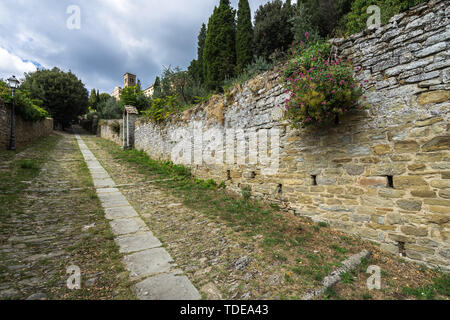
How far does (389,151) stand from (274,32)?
1526 centimetres

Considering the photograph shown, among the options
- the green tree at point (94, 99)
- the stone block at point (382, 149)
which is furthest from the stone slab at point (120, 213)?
the green tree at point (94, 99)

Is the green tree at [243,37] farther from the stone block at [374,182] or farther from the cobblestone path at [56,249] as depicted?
the cobblestone path at [56,249]

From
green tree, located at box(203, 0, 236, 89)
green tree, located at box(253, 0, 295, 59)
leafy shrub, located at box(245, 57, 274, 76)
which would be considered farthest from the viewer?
green tree, located at box(203, 0, 236, 89)

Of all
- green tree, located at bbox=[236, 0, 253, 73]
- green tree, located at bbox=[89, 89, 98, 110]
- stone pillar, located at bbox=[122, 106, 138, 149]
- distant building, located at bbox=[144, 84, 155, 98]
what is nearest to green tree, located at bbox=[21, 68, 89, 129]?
distant building, located at bbox=[144, 84, 155, 98]

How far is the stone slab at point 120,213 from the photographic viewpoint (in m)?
3.58

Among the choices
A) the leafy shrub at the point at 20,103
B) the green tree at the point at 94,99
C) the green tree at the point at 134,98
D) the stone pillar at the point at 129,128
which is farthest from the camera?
the green tree at the point at 94,99

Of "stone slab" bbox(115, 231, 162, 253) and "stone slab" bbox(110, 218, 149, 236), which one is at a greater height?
"stone slab" bbox(110, 218, 149, 236)

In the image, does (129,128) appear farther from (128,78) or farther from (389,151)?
(128,78)

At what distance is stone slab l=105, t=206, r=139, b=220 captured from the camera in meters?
3.58

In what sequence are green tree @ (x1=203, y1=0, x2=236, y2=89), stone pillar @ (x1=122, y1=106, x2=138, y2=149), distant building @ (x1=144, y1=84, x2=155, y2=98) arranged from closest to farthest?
stone pillar @ (x1=122, y1=106, x2=138, y2=149) → green tree @ (x1=203, y1=0, x2=236, y2=89) → distant building @ (x1=144, y1=84, x2=155, y2=98)

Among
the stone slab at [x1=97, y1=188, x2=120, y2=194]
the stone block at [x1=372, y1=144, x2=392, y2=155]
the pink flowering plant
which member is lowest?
the stone slab at [x1=97, y1=188, x2=120, y2=194]

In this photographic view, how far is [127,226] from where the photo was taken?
322 cm

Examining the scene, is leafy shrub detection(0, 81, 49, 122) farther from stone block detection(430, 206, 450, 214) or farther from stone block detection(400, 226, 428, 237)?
stone block detection(430, 206, 450, 214)

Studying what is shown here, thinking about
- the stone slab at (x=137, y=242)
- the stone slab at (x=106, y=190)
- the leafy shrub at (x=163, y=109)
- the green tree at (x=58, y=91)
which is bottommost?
the stone slab at (x=137, y=242)
